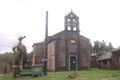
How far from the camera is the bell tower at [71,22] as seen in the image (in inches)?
1886

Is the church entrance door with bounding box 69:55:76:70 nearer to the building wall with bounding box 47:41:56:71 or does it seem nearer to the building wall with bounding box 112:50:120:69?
the building wall with bounding box 47:41:56:71

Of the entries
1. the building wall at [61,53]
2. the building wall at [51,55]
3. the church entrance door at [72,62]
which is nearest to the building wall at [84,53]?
the church entrance door at [72,62]

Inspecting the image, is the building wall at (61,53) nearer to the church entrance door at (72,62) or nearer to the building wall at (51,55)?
the building wall at (51,55)

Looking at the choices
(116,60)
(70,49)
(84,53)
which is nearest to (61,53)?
(70,49)

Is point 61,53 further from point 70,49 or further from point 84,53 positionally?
point 84,53

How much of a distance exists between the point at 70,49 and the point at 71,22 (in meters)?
5.27

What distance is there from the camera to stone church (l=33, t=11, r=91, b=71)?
4831cm

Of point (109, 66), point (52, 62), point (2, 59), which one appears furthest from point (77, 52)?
point (2, 59)

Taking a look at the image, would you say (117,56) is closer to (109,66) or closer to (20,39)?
(109,66)

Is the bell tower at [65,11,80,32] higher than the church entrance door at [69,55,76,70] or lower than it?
higher

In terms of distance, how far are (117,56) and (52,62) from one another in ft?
41.8

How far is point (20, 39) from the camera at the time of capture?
46.9 meters

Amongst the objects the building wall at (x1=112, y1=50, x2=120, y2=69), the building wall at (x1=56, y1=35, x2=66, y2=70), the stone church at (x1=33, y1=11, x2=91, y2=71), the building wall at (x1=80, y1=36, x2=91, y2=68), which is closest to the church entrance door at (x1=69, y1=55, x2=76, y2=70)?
the stone church at (x1=33, y1=11, x2=91, y2=71)

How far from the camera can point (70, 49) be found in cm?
4928
